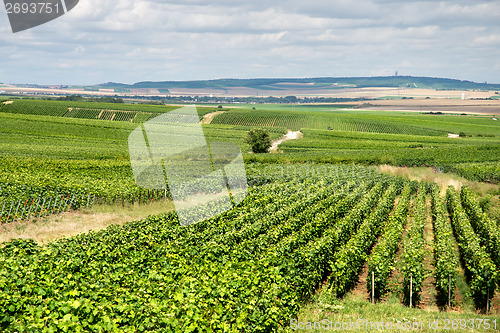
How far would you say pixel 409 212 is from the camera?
3222 cm

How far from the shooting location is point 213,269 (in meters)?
13.6

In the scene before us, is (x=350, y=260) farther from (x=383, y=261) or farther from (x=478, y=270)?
(x=478, y=270)

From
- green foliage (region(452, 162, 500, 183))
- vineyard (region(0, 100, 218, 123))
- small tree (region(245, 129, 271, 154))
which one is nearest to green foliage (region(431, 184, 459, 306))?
green foliage (region(452, 162, 500, 183))

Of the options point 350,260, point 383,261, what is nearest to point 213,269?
point 350,260

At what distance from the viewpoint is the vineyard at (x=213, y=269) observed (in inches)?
405

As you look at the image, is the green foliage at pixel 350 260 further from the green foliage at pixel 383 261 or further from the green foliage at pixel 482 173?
the green foliage at pixel 482 173

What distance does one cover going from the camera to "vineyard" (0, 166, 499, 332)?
10297 millimetres

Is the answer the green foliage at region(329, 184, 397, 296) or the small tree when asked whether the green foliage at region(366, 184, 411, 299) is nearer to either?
the green foliage at region(329, 184, 397, 296)

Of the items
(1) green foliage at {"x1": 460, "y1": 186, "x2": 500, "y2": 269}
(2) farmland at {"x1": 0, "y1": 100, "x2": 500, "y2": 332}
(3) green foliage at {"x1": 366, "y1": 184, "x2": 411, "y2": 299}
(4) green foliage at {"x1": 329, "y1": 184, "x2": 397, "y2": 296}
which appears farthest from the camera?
(1) green foliage at {"x1": 460, "y1": 186, "x2": 500, "y2": 269}

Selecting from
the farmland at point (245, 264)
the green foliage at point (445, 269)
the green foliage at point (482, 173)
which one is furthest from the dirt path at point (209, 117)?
the green foliage at point (445, 269)

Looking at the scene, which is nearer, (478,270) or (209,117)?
(478,270)

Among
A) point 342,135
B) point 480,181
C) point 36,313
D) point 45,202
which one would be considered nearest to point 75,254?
point 36,313

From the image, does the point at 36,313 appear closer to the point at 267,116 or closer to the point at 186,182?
the point at 186,182

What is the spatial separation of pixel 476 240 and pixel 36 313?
18.8 meters
